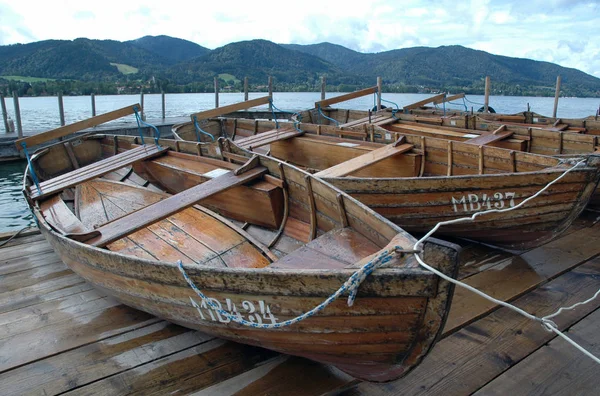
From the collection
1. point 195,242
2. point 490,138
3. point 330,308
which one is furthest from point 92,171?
point 490,138

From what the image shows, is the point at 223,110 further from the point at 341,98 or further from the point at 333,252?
the point at 333,252

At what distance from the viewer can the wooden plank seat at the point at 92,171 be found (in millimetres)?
5127

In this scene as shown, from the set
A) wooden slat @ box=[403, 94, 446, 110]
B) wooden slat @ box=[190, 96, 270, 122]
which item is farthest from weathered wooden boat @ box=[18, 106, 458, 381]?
wooden slat @ box=[403, 94, 446, 110]

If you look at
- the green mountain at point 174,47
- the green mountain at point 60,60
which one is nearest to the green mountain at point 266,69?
the green mountain at point 60,60

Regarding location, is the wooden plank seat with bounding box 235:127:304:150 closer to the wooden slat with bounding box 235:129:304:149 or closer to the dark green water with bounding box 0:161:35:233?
the wooden slat with bounding box 235:129:304:149

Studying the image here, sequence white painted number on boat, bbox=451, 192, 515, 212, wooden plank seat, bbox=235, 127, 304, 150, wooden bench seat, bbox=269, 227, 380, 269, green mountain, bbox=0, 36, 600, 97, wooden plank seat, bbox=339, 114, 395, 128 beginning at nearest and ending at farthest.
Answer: wooden bench seat, bbox=269, 227, 380, 269, white painted number on boat, bbox=451, 192, 515, 212, wooden plank seat, bbox=235, 127, 304, 150, wooden plank seat, bbox=339, 114, 395, 128, green mountain, bbox=0, 36, 600, 97

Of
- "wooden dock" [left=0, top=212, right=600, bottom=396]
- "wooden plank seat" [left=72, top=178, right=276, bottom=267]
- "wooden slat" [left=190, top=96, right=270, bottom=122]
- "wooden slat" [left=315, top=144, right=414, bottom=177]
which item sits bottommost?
"wooden dock" [left=0, top=212, right=600, bottom=396]

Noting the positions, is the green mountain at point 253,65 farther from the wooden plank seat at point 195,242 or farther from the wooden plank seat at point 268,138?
the wooden plank seat at point 195,242

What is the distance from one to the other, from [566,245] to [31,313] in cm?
619

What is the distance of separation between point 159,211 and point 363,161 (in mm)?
2986

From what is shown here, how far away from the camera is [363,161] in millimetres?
5586

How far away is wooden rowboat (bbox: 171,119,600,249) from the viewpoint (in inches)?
158

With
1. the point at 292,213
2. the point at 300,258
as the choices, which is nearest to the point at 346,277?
the point at 300,258

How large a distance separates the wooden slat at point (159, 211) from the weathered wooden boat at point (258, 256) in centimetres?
1
